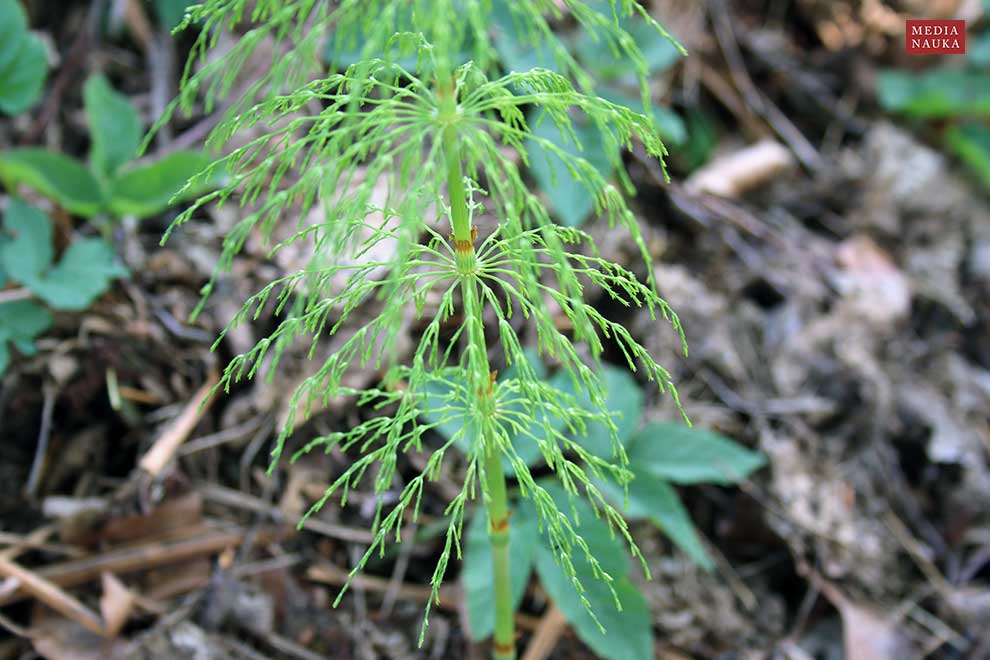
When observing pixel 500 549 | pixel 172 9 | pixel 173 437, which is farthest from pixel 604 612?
pixel 172 9

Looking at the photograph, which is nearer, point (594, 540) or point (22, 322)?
point (594, 540)

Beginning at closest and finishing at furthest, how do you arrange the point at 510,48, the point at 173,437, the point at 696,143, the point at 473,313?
the point at 473,313, the point at 173,437, the point at 510,48, the point at 696,143

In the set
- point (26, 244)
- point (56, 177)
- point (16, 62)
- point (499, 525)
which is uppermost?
point (16, 62)

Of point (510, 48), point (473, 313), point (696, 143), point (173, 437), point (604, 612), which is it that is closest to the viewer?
point (473, 313)

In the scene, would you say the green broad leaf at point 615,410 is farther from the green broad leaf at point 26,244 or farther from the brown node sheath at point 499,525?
the green broad leaf at point 26,244

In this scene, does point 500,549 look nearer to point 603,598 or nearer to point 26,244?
point 603,598

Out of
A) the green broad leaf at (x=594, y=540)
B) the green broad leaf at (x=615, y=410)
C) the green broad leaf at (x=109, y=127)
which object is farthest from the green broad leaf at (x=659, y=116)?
the green broad leaf at (x=109, y=127)

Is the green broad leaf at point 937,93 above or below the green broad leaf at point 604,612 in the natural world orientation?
above
